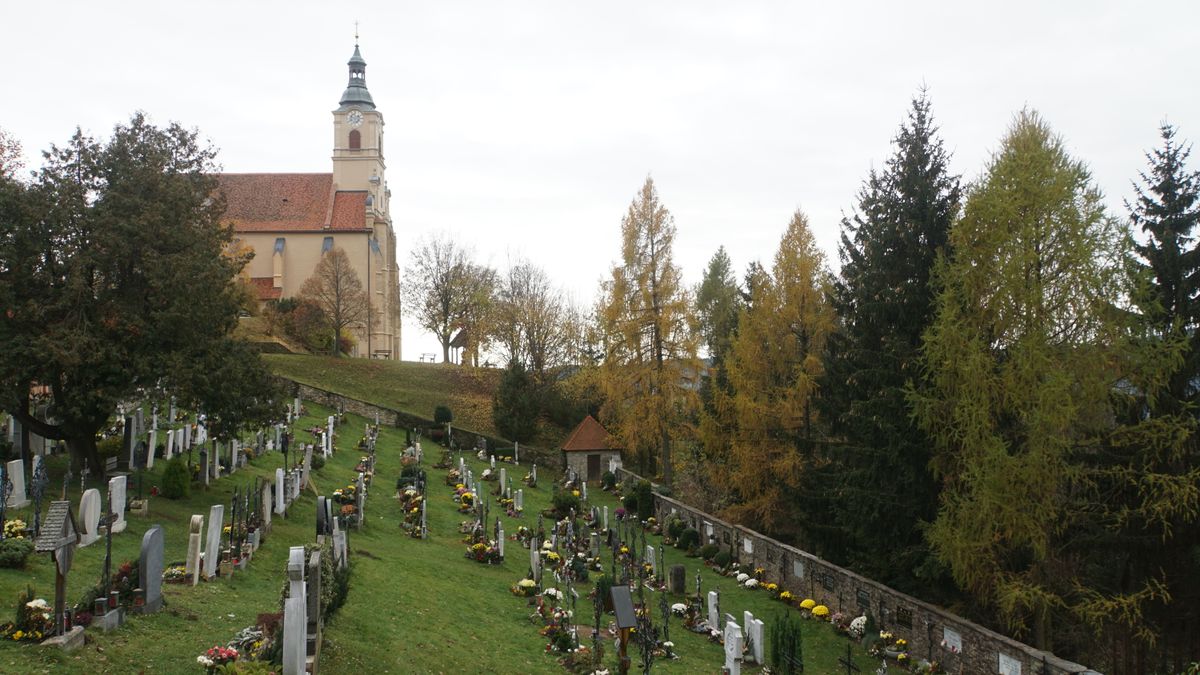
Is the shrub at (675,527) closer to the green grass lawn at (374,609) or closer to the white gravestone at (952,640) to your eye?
the green grass lawn at (374,609)

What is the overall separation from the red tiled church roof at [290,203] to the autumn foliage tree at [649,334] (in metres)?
35.2

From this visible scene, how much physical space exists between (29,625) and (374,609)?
16.4 feet

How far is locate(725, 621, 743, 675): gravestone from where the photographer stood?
14.8m

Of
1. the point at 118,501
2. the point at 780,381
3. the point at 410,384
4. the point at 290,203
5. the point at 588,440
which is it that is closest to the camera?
the point at 118,501

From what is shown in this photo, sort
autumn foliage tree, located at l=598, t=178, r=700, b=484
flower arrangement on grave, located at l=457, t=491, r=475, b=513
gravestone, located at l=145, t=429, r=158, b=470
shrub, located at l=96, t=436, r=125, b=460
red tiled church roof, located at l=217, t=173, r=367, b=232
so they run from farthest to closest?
red tiled church roof, located at l=217, t=173, r=367, b=232
autumn foliage tree, located at l=598, t=178, r=700, b=484
flower arrangement on grave, located at l=457, t=491, r=475, b=513
gravestone, located at l=145, t=429, r=158, b=470
shrub, located at l=96, t=436, r=125, b=460

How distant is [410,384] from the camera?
1967 inches

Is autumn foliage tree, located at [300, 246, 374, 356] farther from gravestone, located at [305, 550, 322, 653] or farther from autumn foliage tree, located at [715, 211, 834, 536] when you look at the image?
gravestone, located at [305, 550, 322, 653]

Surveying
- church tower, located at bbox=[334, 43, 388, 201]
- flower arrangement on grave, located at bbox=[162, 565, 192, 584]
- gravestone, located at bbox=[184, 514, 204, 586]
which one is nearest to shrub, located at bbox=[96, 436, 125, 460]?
flower arrangement on grave, located at bbox=[162, 565, 192, 584]

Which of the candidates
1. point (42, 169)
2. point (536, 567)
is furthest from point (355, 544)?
point (42, 169)

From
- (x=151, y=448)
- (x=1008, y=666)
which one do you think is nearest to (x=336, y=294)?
(x=151, y=448)

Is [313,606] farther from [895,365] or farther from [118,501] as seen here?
[895,365]

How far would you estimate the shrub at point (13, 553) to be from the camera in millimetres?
12969

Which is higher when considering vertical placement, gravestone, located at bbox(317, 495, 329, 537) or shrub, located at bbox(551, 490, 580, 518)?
gravestone, located at bbox(317, 495, 329, 537)

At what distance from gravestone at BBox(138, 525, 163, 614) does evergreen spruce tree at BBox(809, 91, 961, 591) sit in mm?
13395
